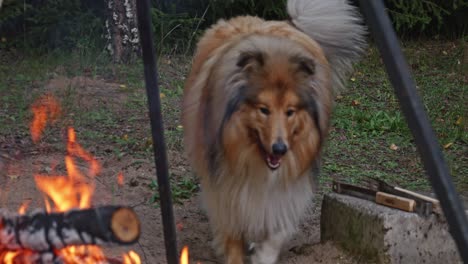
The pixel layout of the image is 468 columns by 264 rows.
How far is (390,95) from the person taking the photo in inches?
354

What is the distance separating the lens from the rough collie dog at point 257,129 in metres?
4.27

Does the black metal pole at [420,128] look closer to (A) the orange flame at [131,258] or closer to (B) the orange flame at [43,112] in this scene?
(A) the orange flame at [131,258]

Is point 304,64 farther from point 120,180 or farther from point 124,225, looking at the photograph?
point 120,180

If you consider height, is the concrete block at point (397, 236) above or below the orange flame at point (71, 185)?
below

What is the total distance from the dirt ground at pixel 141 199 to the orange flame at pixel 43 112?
399 millimetres

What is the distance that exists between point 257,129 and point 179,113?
11.7ft

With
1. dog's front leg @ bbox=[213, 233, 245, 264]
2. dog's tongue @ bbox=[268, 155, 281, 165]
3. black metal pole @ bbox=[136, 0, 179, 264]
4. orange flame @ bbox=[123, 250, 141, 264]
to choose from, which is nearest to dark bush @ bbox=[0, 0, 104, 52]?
dog's front leg @ bbox=[213, 233, 245, 264]

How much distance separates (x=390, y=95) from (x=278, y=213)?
4.66 meters

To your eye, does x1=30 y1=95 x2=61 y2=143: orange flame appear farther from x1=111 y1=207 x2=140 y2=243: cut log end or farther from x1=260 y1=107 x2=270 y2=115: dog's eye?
x1=111 y1=207 x2=140 y2=243: cut log end

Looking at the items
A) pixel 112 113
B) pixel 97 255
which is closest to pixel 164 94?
pixel 112 113

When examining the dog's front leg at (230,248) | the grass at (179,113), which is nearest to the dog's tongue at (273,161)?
the dog's front leg at (230,248)

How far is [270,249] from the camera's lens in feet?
15.6

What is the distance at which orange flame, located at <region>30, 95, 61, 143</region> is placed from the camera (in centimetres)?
709

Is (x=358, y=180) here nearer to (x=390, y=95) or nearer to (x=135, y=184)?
(x=135, y=184)
